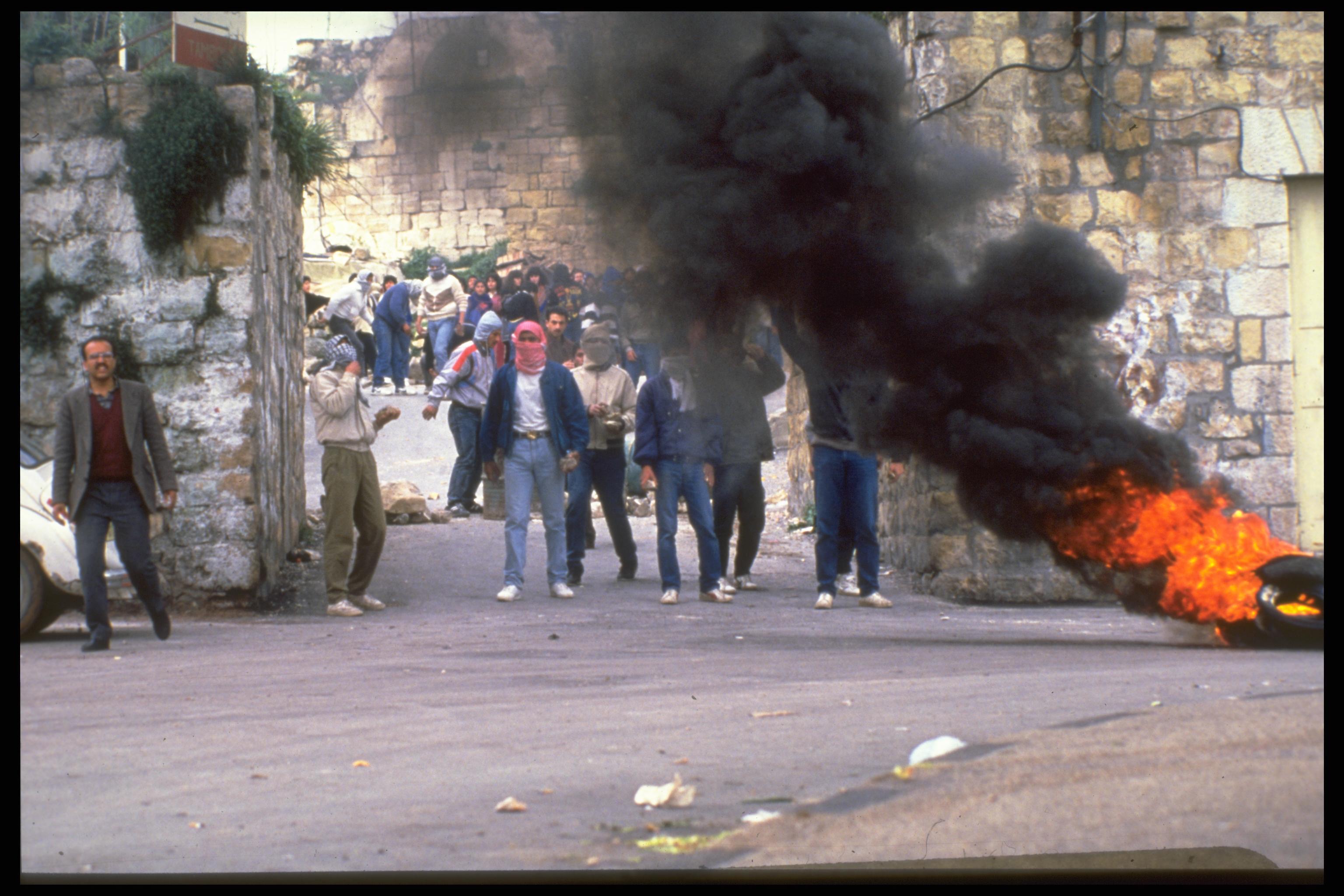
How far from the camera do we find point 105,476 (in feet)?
9.20

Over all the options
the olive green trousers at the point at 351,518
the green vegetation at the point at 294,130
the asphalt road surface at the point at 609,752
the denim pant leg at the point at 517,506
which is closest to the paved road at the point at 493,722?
the asphalt road surface at the point at 609,752

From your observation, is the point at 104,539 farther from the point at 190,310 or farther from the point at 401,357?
the point at 401,357

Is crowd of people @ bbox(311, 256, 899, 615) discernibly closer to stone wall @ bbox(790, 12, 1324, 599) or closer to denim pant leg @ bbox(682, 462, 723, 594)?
denim pant leg @ bbox(682, 462, 723, 594)

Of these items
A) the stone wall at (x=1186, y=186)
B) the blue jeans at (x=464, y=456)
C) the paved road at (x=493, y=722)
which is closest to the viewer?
the paved road at (x=493, y=722)

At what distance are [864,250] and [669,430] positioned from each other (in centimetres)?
147

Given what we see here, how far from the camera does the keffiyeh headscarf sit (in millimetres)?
4637

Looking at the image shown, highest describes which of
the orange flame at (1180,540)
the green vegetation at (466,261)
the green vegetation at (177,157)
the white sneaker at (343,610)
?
the green vegetation at (177,157)

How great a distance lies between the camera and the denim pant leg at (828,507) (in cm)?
469

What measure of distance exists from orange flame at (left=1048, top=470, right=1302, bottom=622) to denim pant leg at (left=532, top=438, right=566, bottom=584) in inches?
79.6

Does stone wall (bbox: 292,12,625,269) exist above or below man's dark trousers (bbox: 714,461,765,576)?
above

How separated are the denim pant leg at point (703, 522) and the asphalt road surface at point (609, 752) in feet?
4.01

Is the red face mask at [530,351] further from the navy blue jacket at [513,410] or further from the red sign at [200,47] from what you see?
the red sign at [200,47]

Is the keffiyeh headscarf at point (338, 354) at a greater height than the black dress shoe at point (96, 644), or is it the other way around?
the keffiyeh headscarf at point (338, 354)

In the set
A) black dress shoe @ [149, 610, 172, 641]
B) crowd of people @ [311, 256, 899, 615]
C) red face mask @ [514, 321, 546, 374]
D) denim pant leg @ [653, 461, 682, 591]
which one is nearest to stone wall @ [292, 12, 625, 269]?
crowd of people @ [311, 256, 899, 615]
